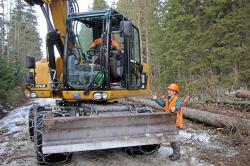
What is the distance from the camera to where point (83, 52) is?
23.3ft

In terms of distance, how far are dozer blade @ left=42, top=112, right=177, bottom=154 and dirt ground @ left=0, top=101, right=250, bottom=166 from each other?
0.53 metres

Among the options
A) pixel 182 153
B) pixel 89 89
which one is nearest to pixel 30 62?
pixel 89 89

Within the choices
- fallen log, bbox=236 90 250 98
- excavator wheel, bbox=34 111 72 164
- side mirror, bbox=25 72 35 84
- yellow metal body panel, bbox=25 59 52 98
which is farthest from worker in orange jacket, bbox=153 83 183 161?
fallen log, bbox=236 90 250 98

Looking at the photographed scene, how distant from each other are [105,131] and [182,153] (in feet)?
6.18

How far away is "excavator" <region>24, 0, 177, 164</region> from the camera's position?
537 centimetres

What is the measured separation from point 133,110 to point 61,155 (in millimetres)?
1614

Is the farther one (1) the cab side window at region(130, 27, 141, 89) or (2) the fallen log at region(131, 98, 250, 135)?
(2) the fallen log at region(131, 98, 250, 135)

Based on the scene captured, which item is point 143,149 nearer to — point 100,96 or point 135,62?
point 100,96

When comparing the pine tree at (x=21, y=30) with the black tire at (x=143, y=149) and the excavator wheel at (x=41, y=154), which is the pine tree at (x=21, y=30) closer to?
the excavator wheel at (x=41, y=154)

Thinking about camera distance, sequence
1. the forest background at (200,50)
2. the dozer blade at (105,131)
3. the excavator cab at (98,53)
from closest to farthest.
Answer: the dozer blade at (105,131)
the excavator cab at (98,53)
the forest background at (200,50)

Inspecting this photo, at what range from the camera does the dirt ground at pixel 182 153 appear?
593cm

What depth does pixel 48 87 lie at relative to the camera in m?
7.53

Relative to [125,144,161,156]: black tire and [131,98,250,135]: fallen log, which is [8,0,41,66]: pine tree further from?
[125,144,161,156]: black tire

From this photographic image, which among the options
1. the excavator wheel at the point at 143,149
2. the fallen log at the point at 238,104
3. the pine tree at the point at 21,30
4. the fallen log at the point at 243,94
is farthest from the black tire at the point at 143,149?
the pine tree at the point at 21,30
